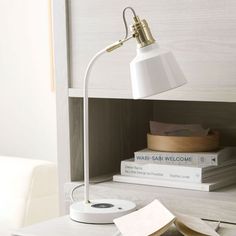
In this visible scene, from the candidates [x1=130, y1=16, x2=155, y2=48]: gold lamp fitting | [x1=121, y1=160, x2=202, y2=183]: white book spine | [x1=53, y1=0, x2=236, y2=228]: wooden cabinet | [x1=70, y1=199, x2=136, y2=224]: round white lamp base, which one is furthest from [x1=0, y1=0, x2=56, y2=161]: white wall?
[x1=130, y1=16, x2=155, y2=48]: gold lamp fitting

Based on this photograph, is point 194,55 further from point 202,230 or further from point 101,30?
point 202,230

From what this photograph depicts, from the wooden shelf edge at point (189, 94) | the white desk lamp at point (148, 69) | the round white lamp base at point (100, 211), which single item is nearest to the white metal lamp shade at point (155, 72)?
the white desk lamp at point (148, 69)

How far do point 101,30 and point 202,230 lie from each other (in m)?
0.54

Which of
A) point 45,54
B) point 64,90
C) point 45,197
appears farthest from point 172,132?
point 45,54

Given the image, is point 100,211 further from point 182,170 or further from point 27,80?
point 27,80

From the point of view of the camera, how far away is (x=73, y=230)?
1.23 metres

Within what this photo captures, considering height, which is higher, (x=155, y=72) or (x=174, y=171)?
(x=155, y=72)

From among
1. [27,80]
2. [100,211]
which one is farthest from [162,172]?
[27,80]

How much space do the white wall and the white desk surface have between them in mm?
1102

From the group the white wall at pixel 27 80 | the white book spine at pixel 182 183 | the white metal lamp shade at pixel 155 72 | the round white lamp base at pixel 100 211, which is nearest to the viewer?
the white metal lamp shade at pixel 155 72

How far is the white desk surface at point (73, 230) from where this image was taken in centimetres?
120

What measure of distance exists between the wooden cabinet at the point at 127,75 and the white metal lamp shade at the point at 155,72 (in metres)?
0.13

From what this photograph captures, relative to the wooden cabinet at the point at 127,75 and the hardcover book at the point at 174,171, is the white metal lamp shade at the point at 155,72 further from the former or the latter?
the hardcover book at the point at 174,171

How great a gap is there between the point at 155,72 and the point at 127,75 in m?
0.23
